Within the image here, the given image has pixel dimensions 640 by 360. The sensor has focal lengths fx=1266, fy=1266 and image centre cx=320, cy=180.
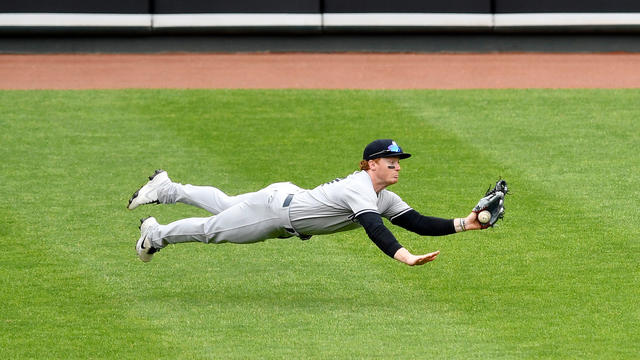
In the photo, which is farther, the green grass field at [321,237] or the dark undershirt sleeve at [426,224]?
the dark undershirt sleeve at [426,224]

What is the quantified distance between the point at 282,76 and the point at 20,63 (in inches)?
141

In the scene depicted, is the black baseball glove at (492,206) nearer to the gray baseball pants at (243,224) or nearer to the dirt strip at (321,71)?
the gray baseball pants at (243,224)

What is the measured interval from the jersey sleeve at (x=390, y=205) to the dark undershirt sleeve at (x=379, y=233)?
0.46 m

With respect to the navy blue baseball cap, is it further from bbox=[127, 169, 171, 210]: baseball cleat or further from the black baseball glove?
bbox=[127, 169, 171, 210]: baseball cleat

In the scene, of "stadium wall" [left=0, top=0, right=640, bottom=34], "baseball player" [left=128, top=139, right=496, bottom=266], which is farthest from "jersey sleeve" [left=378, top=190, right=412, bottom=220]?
"stadium wall" [left=0, top=0, right=640, bottom=34]

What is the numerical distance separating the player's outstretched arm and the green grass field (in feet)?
1.45

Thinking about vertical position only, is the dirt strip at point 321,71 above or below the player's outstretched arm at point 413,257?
above

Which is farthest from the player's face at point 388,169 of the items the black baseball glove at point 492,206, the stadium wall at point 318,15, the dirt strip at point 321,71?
the stadium wall at point 318,15

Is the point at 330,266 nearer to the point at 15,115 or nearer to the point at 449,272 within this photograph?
the point at 449,272

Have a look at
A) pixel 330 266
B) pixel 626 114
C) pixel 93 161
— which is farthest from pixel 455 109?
pixel 330 266

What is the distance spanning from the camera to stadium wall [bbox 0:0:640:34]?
16.8 meters

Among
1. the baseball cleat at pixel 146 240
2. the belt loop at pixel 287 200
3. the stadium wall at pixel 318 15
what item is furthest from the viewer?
the stadium wall at pixel 318 15

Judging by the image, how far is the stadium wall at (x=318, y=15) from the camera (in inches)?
661

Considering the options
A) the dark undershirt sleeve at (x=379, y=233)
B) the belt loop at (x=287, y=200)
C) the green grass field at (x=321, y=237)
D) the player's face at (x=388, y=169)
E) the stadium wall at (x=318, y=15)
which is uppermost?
the stadium wall at (x=318, y=15)
